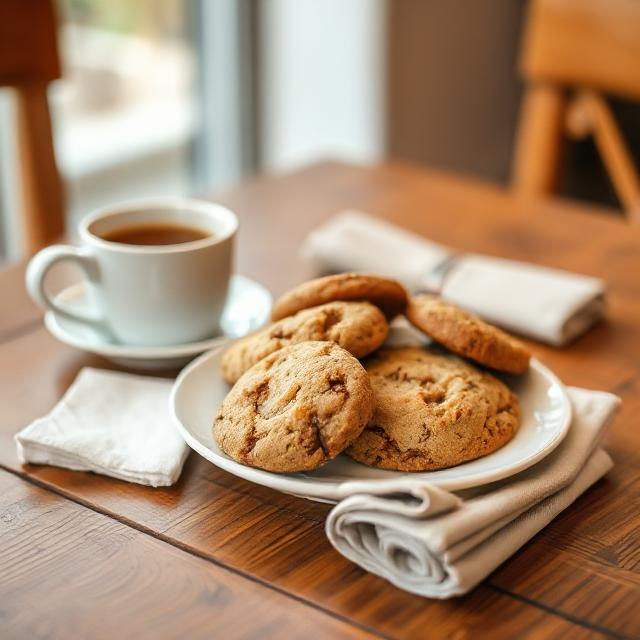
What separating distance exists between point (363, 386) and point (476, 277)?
0.42 metres

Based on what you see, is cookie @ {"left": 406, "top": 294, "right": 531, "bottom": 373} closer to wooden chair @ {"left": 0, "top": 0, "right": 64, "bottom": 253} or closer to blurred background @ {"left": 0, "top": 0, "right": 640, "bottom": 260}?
wooden chair @ {"left": 0, "top": 0, "right": 64, "bottom": 253}

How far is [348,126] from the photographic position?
267 centimetres

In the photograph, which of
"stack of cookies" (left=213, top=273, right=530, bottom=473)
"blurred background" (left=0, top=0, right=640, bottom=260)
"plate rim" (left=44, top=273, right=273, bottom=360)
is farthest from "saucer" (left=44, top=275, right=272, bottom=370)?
"blurred background" (left=0, top=0, right=640, bottom=260)

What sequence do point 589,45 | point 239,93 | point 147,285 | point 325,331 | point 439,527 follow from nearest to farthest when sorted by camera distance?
point 439,527 → point 325,331 → point 147,285 → point 589,45 → point 239,93

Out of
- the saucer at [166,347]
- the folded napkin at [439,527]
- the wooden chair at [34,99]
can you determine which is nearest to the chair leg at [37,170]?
the wooden chair at [34,99]

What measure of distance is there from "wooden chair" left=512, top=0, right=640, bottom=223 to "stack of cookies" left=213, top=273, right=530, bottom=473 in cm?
85

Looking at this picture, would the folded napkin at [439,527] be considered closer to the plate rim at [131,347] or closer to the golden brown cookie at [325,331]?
the golden brown cookie at [325,331]

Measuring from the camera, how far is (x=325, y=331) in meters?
0.68

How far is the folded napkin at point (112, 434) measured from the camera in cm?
67

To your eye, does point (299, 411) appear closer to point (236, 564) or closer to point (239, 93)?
point (236, 564)

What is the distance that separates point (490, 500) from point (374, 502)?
0.08 metres

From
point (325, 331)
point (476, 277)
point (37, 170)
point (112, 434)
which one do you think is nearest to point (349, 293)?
point (325, 331)

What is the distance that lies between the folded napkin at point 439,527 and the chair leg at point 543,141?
3.33 feet

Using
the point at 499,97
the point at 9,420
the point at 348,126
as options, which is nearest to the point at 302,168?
the point at 9,420
